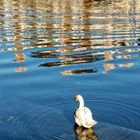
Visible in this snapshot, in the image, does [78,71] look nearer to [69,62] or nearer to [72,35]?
[69,62]

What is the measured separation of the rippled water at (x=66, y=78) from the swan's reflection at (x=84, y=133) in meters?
0.03

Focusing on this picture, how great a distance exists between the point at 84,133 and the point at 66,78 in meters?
6.05

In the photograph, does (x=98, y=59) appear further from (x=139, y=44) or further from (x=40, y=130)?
(x=40, y=130)

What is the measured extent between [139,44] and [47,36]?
20.1 ft

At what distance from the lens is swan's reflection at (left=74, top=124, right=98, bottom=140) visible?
46.4ft

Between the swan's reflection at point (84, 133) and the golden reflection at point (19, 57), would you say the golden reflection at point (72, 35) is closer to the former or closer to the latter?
the golden reflection at point (19, 57)

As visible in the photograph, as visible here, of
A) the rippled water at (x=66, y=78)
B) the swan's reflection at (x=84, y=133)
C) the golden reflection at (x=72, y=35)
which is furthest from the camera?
the golden reflection at (x=72, y=35)

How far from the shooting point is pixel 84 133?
568 inches

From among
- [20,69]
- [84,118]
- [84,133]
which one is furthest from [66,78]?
[84,118]

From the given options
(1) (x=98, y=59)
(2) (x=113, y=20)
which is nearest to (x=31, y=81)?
(1) (x=98, y=59)

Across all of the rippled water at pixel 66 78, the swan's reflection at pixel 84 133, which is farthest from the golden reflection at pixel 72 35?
the swan's reflection at pixel 84 133

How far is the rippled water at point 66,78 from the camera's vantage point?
14722 mm

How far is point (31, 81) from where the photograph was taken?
19984mm

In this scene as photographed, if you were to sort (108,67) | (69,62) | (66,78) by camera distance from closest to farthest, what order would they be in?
(66,78) → (108,67) → (69,62)
